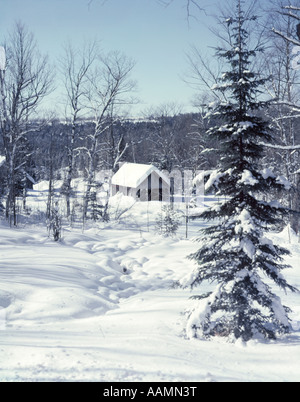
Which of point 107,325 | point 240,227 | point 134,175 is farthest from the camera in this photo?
point 134,175

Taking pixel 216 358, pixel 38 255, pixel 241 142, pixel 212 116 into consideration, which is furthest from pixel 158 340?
pixel 38 255

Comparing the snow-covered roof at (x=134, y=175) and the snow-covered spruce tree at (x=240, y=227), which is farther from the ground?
the snow-covered roof at (x=134, y=175)

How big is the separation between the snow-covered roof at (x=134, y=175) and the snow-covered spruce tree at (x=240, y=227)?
26.4 meters

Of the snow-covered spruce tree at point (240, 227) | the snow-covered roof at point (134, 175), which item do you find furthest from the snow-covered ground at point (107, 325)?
the snow-covered roof at point (134, 175)

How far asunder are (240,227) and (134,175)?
28.7 metres

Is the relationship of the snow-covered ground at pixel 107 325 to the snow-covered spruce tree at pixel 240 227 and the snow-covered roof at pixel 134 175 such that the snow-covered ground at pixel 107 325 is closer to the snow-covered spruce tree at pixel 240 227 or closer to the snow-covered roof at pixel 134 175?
the snow-covered spruce tree at pixel 240 227

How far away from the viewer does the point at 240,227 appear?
474 centimetres

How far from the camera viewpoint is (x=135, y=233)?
16.8 m

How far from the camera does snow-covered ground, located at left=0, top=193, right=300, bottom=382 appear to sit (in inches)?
138

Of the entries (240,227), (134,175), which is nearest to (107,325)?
(240,227)

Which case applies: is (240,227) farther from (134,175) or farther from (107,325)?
(134,175)

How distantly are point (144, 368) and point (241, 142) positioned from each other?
374cm

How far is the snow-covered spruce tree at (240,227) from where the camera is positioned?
15.8ft
